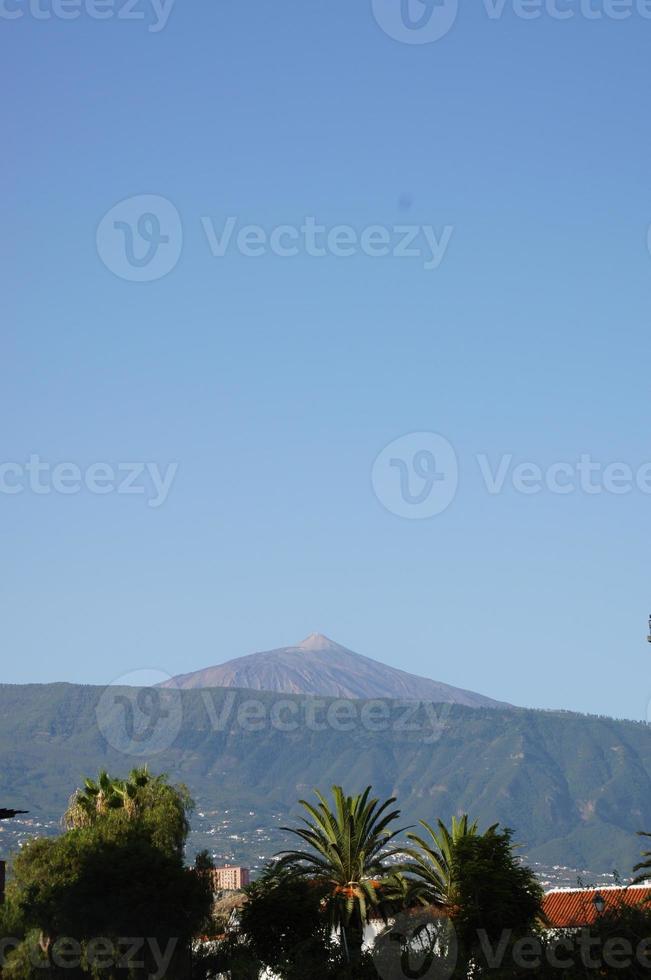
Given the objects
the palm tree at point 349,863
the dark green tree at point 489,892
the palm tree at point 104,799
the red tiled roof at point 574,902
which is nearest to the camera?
the dark green tree at point 489,892

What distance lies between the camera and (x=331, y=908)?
73562mm

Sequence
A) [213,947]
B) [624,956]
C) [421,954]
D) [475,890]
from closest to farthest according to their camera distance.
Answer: [624,956]
[421,954]
[475,890]
[213,947]

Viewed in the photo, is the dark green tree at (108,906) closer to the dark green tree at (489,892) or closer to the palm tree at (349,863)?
the palm tree at (349,863)

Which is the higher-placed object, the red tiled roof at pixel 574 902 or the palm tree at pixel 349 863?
the palm tree at pixel 349 863

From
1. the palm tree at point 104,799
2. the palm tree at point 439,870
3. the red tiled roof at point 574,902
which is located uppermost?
the palm tree at point 104,799

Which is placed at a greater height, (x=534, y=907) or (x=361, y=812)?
(x=361, y=812)

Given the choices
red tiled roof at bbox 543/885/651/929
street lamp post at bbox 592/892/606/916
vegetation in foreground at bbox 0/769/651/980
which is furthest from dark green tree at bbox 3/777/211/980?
red tiled roof at bbox 543/885/651/929

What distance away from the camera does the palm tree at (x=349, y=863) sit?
242 ft

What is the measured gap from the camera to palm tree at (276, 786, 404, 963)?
73.8 m

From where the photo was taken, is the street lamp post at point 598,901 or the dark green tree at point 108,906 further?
the dark green tree at point 108,906

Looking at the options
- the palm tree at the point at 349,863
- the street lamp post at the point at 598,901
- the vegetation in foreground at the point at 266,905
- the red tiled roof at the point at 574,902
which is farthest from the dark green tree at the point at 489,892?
the red tiled roof at the point at 574,902

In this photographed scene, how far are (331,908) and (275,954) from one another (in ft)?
12.4

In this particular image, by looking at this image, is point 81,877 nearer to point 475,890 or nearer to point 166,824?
point 166,824

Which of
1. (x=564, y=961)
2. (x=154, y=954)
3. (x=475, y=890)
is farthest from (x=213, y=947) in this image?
(x=564, y=961)
